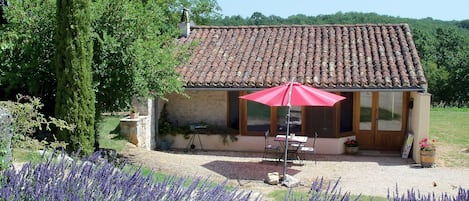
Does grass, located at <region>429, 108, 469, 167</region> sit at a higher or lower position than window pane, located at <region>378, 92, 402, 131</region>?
lower

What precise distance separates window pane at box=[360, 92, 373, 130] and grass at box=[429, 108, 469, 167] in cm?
232

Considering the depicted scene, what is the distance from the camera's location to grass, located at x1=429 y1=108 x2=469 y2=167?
1416 centimetres

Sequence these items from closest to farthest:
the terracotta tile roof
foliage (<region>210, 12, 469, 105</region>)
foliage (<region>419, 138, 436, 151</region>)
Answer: foliage (<region>419, 138, 436, 151</region>), the terracotta tile roof, foliage (<region>210, 12, 469, 105</region>)

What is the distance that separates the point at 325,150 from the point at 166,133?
5.21 meters

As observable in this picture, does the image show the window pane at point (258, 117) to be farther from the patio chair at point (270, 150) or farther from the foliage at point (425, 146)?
the foliage at point (425, 146)

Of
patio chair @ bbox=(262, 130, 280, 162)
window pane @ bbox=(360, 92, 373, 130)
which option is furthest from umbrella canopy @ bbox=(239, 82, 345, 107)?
window pane @ bbox=(360, 92, 373, 130)

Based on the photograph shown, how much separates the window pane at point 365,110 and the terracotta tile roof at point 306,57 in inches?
36.6

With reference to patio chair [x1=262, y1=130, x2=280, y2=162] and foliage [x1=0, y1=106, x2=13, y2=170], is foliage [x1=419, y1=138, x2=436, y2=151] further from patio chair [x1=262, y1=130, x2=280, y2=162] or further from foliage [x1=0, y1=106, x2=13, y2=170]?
foliage [x1=0, y1=106, x2=13, y2=170]

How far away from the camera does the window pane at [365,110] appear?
52.2ft

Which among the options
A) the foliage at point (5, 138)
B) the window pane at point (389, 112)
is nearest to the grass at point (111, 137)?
the foliage at point (5, 138)

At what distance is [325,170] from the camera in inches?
516

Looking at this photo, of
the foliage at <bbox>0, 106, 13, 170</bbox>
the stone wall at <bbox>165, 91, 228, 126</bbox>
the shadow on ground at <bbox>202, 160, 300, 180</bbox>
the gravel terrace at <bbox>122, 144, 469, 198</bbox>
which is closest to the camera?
the foliage at <bbox>0, 106, 13, 170</bbox>

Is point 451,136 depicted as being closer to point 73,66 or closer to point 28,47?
point 73,66

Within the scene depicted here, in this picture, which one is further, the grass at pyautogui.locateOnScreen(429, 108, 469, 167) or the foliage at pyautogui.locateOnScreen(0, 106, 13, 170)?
the grass at pyautogui.locateOnScreen(429, 108, 469, 167)
